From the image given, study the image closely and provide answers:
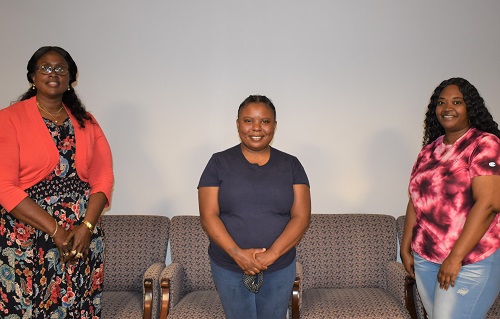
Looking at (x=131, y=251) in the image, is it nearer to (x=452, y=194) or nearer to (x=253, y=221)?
(x=253, y=221)

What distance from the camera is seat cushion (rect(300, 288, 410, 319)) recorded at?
2.57 m

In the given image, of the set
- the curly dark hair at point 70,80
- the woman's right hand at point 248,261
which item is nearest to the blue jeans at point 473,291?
the woman's right hand at point 248,261

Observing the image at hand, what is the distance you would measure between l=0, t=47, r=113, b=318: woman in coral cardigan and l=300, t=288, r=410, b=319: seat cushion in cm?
127

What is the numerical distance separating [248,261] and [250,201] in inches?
10.1

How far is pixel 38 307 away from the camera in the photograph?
1.87 m

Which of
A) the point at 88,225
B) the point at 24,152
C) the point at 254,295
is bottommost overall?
the point at 254,295

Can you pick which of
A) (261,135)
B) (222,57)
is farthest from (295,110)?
(261,135)

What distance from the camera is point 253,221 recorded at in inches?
75.7

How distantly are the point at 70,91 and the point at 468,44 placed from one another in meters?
2.79

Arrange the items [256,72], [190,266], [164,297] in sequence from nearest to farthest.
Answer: [164,297], [190,266], [256,72]

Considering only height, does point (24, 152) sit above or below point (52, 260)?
above

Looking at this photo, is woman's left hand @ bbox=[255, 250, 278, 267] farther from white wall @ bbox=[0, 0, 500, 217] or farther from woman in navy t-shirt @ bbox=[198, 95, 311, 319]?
white wall @ bbox=[0, 0, 500, 217]

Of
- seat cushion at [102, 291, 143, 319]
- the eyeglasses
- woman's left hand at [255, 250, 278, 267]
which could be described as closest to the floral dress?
the eyeglasses

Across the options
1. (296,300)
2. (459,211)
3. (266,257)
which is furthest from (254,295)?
(459,211)
